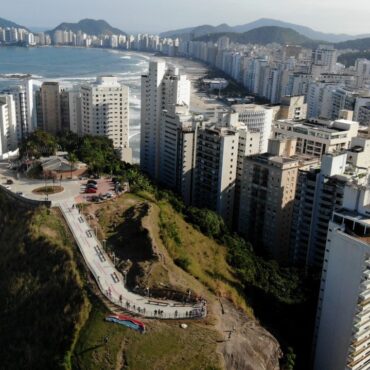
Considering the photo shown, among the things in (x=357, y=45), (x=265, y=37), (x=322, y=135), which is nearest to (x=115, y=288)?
(x=322, y=135)

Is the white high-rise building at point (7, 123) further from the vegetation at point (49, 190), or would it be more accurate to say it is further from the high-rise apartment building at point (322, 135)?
the high-rise apartment building at point (322, 135)

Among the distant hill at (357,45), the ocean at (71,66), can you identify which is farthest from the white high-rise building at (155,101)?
the distant hill at (357,45)

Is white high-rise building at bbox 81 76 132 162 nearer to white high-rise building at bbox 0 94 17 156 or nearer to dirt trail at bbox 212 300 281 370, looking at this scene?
white high-rise building at bbox 0 94 17 156

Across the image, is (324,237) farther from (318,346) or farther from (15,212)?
(15,212)

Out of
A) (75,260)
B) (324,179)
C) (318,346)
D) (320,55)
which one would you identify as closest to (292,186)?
(324,179)

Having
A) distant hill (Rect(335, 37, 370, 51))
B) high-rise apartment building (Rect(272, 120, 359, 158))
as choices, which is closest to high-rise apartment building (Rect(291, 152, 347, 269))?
high-rise apartment building (Rect(272, 120, 359, 158))

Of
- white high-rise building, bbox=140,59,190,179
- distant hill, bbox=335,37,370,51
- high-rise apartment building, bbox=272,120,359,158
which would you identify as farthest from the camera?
distant hill, bbox=335,37,370,51
